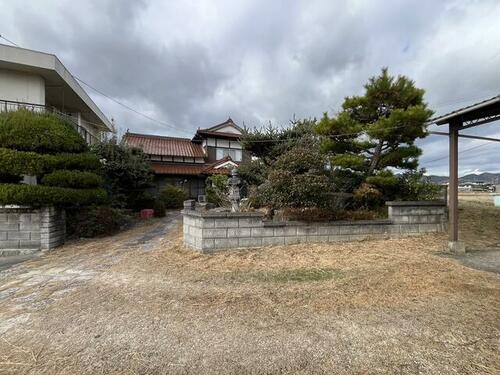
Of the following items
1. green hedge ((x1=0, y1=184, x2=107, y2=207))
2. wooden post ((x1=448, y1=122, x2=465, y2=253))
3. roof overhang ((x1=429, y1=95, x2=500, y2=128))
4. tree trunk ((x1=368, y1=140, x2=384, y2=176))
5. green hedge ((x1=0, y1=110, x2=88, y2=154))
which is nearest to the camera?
roof overhang ((x1=429, y1=95, x2=500, y2=128))

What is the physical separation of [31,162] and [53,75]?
16.4 feet

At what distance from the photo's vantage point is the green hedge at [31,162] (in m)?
6.19

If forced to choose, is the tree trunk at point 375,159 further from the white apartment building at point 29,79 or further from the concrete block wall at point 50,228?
the white apartment building at point 29,79

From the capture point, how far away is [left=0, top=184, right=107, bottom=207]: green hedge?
6078mm

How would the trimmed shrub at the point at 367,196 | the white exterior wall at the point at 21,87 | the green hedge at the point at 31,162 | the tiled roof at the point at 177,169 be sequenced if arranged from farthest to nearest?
the tiled roof at the point at 177,169
the white exterior wall at the point at 21,87
the trimmed shrub at the point at 367,196
the green hedge at the point at 31,162

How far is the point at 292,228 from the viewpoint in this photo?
5.96 meters

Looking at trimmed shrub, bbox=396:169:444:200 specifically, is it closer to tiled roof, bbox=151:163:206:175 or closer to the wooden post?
the wooden post

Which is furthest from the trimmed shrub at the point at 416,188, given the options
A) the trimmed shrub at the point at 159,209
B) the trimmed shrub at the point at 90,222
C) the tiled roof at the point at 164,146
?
the tiled roof at the point at 164,146

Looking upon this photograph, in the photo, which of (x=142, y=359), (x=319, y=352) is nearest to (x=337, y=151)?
(x=319, y=352)

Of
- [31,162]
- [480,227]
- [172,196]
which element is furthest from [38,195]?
[480,227]

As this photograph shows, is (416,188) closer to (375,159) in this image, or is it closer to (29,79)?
(375,159)

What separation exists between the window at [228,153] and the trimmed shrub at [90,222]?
500 inches

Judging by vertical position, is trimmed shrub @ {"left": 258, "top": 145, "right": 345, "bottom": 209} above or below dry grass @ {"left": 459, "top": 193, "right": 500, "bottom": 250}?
above

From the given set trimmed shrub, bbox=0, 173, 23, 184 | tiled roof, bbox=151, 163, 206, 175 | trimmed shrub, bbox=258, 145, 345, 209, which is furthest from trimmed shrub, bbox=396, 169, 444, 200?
tiled roof, bbox=151, 163, 206, 175
